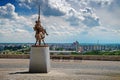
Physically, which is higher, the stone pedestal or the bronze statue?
the bronze statue

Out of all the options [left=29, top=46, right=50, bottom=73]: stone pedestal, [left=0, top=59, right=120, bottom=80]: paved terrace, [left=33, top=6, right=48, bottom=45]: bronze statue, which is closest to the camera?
[left=0, top=59, right=120, bottom=80]: paved terrace

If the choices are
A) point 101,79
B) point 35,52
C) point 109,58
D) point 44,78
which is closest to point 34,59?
point 35,52

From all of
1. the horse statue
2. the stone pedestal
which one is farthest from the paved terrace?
the horse statue

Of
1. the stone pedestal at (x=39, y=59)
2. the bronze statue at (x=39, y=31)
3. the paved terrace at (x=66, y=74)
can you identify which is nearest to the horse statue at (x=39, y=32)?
the bronze statue at (x=39, y=31)

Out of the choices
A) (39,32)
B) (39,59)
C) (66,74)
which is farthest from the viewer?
(39,32)

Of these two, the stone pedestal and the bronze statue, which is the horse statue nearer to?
the bronze statue

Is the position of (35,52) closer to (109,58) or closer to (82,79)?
(82,79)

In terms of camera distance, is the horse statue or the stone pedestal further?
the horse statue

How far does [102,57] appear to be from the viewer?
39.3 meters

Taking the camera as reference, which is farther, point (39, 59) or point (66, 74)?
point (39, 59)

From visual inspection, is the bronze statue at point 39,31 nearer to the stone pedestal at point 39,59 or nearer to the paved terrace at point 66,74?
the stone pedestal at point 39,59

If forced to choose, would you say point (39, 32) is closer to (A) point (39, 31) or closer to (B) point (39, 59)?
(A) point (39, 31)

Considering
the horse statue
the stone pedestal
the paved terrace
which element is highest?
the horse statue

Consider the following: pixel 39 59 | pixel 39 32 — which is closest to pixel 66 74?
pixel 39 59
